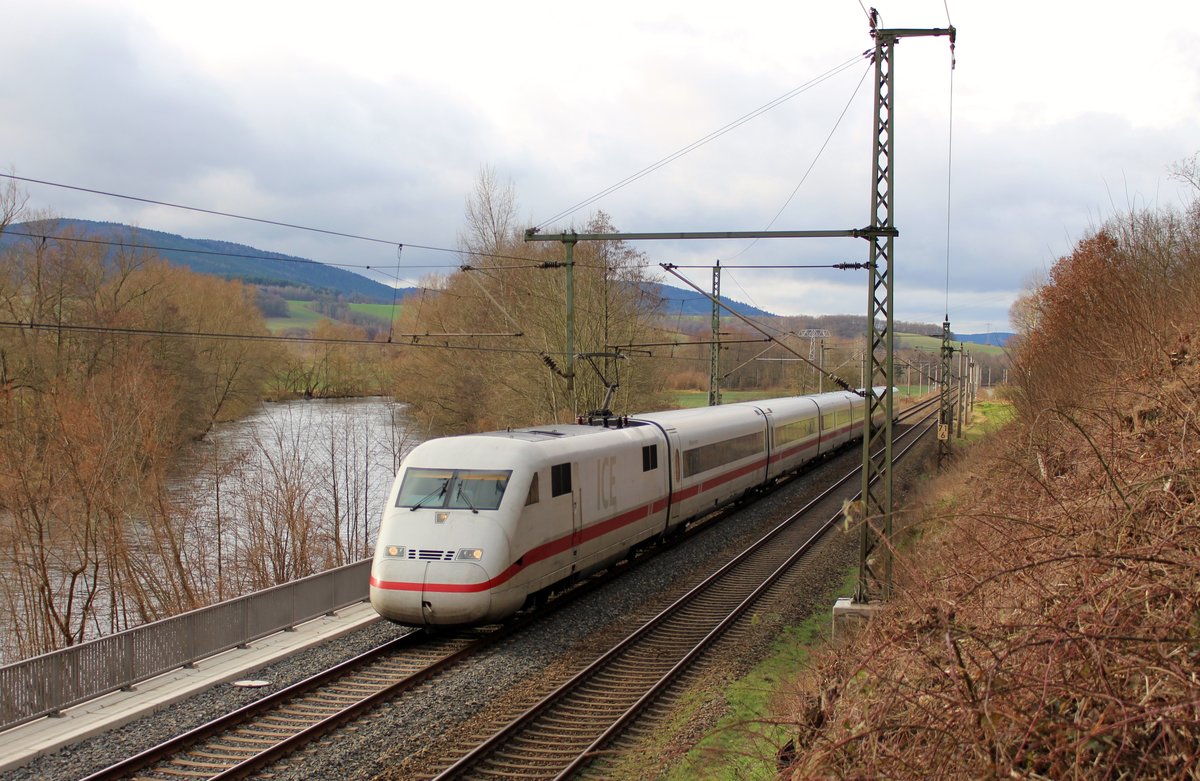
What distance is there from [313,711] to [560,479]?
5278mm

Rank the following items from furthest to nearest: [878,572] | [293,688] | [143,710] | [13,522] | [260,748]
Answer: [13,522]
[878,572]
[293,688]
[143,710]
[260,748]

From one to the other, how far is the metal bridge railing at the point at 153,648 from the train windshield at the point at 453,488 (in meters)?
2.15

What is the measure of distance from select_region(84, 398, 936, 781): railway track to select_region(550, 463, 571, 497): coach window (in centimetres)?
201

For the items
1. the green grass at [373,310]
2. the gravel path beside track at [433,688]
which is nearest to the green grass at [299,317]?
the green grass at [373,310]

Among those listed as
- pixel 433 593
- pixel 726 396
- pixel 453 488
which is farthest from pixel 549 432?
pixel 726 396

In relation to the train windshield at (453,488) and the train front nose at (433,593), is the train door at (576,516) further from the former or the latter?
the train front nose at (433,593)

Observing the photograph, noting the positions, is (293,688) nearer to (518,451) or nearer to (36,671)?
(36,671)

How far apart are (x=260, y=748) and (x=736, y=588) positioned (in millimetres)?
9084

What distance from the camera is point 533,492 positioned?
12867mm

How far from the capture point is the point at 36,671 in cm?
905

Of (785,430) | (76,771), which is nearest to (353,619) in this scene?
(76,771)

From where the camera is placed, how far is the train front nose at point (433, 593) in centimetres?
1153

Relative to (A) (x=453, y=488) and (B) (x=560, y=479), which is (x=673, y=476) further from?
(A) (x=453, y=488)

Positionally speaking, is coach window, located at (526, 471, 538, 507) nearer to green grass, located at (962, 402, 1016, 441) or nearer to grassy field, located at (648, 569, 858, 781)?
grassy field, located at (648, 569, 858, 781)
